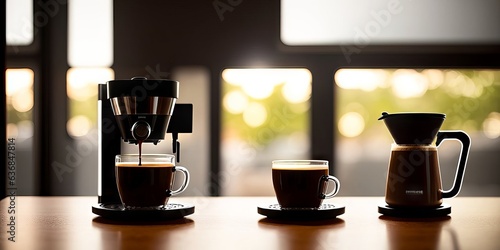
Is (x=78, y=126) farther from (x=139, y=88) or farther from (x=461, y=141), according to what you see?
(x=461, y=141)

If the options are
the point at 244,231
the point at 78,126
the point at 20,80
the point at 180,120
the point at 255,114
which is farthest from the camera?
the point at 255,114

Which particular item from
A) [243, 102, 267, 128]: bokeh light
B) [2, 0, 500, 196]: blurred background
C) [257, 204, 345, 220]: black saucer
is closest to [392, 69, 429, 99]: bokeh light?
[2, 0, 500, 196]: blurred background

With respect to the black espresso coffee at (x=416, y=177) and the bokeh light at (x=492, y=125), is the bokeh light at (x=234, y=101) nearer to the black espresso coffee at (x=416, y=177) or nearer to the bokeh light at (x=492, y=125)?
the bokeh light at (x=492, y=125)

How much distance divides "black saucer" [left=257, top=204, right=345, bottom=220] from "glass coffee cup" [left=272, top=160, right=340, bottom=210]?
2 centimetres

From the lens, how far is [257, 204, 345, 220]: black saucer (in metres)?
1.06

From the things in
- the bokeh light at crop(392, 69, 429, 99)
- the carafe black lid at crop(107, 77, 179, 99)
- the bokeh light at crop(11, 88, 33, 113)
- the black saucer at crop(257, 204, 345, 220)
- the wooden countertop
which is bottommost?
the wooden countertop

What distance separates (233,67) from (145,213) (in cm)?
183

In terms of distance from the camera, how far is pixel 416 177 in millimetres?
1111

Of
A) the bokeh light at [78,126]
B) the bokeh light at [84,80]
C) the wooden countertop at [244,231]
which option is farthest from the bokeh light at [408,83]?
the wooden countertop at [244,231]

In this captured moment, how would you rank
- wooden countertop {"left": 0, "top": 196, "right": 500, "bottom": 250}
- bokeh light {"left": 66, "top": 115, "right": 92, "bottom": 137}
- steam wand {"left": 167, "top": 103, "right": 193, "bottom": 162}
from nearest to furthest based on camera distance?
wooden countertop {"left": 0, "top": 196, "right": 500, "bottom": 250} < steam wand {"left": 167, "top": 103, "right": 193, "bottom": 162} < bokeh light {"left": 66, "top": 115, "right": 92, "bottom": 137}

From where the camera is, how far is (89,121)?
2926 mm

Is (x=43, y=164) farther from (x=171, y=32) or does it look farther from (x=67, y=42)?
(x=171, y=32)

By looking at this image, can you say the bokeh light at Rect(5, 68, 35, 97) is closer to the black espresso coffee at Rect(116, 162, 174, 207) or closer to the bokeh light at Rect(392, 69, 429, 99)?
the bokeh light at Rect(392, 69, 429, 99)

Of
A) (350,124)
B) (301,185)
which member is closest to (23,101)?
(350,124)
